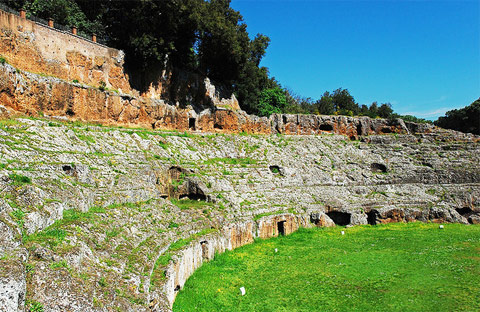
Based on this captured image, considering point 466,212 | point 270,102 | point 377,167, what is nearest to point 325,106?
point 270,102

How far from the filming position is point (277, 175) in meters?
25.2

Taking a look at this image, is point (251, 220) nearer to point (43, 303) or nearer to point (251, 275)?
point (251, 275)

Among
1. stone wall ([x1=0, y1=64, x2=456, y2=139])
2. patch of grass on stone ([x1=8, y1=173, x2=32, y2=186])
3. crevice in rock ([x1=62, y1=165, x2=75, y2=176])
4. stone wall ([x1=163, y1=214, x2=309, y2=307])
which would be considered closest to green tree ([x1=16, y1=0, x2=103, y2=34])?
stone wall ([x1=0, y1=64, x2=456, y2=139])

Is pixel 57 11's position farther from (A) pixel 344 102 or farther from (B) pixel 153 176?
(A) pixel 344 102

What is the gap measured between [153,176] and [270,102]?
3166 cm

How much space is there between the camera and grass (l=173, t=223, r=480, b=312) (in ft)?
33.9

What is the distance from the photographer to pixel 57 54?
888 inches

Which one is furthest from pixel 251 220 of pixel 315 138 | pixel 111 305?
pixel 315 138

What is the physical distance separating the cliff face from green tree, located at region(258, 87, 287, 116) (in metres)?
11.0

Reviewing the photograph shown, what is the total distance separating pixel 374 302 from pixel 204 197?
10.5 metres

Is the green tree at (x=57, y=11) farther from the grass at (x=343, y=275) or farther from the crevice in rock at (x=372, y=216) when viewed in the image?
the crevice in rock at (x=372, y=216)

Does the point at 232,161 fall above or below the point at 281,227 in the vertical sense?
above

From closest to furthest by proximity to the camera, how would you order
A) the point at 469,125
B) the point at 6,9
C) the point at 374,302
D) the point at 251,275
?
the point at 374,302 → the point at 251,275 → the point at 6,9 → the point at 469,125

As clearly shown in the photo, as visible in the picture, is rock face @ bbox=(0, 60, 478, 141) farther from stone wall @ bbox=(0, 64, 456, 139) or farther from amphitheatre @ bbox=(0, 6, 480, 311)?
amphitheatre @ bbox=(0, 6, 480, 311)
